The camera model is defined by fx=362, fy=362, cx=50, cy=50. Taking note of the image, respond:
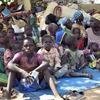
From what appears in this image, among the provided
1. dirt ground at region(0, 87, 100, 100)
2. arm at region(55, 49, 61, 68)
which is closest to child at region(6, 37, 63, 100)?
dirt ground at region(0, 87, 100, 100)

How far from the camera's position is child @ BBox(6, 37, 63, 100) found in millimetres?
5016

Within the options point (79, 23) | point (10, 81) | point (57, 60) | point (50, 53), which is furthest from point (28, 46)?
point (79, 23)

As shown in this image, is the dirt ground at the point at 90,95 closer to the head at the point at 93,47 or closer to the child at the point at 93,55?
the child at the point at 93,55

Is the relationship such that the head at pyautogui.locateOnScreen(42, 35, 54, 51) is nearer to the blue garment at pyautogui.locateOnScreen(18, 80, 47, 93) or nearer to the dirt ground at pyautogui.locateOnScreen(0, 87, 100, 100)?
the blue garment at pyautogui.locateOnScreen(18, 80, 47, 93)

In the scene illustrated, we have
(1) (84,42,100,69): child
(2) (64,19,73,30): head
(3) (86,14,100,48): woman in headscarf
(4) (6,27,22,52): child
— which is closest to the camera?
(4) (6,27,22,52): child

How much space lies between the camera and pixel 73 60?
6.22 metres

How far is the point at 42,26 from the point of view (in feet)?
29.4

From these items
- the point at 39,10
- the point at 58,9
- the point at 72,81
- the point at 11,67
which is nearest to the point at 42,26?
the point at 58,9

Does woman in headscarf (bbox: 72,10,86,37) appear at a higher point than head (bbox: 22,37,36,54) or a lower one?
lower

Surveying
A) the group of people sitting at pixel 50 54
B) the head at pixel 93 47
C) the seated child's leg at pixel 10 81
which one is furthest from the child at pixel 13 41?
the head at pixel 93 47

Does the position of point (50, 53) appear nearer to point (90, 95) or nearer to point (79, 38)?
point (90, 95)

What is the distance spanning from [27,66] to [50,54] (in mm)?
748

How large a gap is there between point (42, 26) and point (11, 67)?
402 cm

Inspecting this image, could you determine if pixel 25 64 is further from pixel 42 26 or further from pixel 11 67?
pixel 42 26
